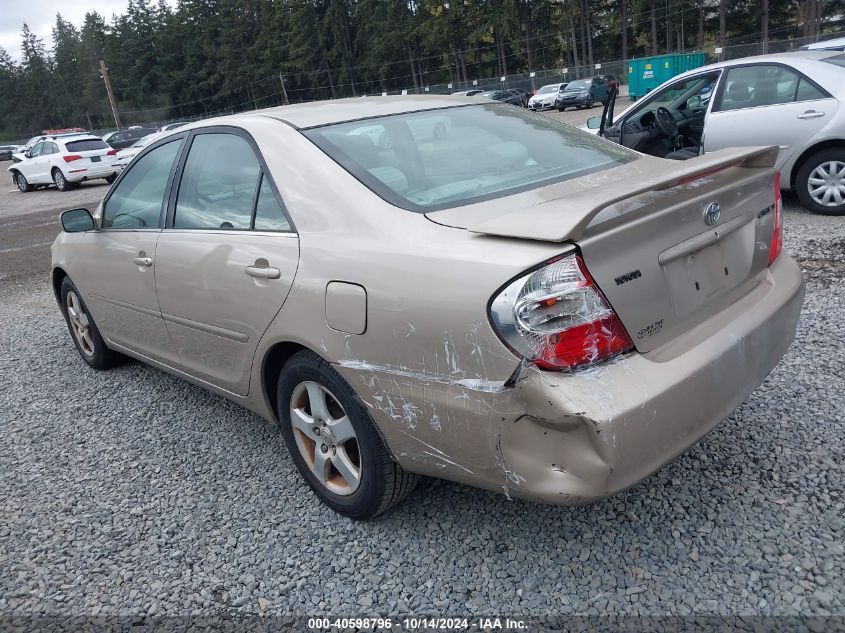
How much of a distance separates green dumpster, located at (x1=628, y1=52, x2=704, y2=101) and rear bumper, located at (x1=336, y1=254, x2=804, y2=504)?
36543 millimetres

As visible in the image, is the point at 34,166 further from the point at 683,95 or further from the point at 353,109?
the point at 353,109

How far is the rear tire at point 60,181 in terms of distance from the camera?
67.8ft

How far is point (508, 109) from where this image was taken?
351 cm

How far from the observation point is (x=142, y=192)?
3852mm

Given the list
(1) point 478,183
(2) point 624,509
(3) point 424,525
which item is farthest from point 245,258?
(2) point 624,509

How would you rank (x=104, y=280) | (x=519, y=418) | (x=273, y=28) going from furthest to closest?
(x=273, y=28) < (x=104, y=280) < (x=519, y=418)

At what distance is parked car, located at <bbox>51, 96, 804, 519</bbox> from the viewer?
77.5 inches

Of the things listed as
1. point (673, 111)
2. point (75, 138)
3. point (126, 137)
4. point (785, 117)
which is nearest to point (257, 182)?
point (785, 117)

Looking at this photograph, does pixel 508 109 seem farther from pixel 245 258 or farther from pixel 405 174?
pixel 245 258

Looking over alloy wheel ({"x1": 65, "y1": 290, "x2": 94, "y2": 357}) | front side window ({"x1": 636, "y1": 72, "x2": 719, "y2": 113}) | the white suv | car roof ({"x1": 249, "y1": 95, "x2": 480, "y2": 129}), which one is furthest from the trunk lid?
the white suv

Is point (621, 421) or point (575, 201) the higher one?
point (575, 201)

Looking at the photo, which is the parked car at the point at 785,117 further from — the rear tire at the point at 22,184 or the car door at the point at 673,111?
the rear tire at the point at 22,184

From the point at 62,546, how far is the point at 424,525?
59.8 inches

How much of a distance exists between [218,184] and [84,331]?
2.26 metres
